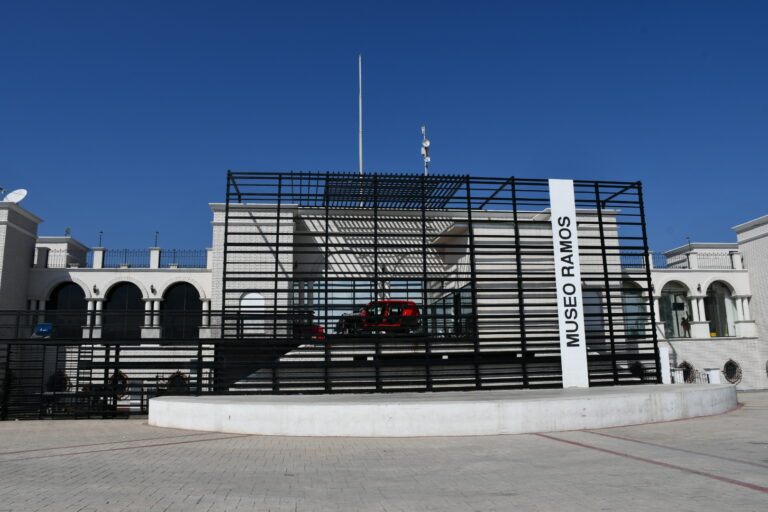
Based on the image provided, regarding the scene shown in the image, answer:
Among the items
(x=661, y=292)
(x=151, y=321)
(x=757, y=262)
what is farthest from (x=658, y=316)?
(x=151, y=321)

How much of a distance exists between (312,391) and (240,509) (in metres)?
9.43

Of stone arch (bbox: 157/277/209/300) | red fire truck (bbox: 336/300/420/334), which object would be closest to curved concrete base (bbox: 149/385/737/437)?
red fire truck (bbox: 336/300/420/334)

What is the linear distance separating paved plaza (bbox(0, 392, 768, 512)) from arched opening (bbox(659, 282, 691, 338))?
2240cm

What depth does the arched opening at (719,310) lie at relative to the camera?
105ft

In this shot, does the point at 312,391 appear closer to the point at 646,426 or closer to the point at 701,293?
the point at 646,426

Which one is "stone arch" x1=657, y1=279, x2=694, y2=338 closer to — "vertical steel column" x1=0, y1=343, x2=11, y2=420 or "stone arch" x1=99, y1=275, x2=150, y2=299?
"stone arch" x1=99, y1=275, x2=150, y2=299

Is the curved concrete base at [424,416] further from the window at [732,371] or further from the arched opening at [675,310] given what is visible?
the arched opening at [675,310]

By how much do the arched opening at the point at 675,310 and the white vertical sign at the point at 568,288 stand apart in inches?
743

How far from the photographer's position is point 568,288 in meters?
15.8

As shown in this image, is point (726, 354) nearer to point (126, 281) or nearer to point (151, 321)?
point (151, 321)

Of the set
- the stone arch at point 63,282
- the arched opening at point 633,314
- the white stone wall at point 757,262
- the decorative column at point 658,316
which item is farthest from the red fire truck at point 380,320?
the white stone wall at point 757,262

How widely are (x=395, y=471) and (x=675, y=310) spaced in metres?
29.3

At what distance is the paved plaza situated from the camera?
573 centimetres

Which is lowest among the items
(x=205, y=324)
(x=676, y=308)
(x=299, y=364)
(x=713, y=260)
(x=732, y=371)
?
(x=732, y=371)
